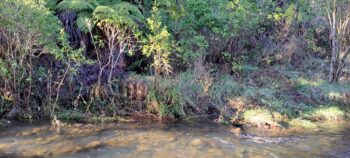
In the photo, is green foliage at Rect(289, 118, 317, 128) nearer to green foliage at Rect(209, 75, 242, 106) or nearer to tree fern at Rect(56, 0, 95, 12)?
green foliage at Rect(209, 75, 242, 106)

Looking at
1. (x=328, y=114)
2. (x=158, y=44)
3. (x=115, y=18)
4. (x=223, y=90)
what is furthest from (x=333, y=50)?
(x=115, y=18)

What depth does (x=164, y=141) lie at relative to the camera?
321 inches

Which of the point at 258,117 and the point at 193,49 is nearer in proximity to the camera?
the point at 258,117

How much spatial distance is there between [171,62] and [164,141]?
4148mm

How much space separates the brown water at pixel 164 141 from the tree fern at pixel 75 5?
3.25 meters

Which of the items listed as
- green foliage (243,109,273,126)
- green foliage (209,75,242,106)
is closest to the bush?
green foliage (243,109,273,126)

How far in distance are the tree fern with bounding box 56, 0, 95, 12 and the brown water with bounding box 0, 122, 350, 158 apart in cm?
325

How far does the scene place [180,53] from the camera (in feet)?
39.2

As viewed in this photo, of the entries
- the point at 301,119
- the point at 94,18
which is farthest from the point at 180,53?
the point at 301,119

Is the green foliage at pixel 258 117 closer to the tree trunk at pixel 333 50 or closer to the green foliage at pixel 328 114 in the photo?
the green foliage at pixel 328 114

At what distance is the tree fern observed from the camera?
10391 mm

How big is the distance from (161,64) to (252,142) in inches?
128

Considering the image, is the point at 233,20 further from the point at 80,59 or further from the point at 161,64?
the point at 80,59

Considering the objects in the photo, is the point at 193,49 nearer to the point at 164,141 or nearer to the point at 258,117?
the point at 258,117
